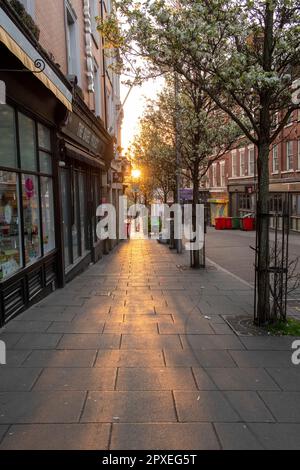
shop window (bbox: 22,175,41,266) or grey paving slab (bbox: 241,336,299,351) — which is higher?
shop window (bbox: 22,175,41,266)

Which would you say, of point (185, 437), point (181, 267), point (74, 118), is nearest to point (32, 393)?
point (185, 437)

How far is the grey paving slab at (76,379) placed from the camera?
13.4ft

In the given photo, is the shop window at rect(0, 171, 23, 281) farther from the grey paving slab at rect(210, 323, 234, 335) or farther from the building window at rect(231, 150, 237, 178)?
→ the building window at rect(231, 150, 237, 178)

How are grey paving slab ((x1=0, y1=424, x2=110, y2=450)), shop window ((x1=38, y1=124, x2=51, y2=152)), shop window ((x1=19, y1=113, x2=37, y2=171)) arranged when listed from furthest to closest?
shop window ((x1=38, y1=124, x2=51, y2=152)), shop window ((x1=19, y1=113, x2=37, y2=171)), grey paving slab ((x1=0, y1=424, x2=110, y2=450))

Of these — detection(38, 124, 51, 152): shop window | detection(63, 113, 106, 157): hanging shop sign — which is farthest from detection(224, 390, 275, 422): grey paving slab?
detection(63, 113, 106, 157): hanging shop sign

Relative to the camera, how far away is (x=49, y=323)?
623cm

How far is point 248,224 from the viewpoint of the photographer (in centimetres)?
3428

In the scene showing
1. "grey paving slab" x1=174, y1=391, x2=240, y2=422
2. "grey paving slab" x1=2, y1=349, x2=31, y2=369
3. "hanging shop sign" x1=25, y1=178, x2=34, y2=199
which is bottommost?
"grey paving slab" x1=174, y1=391, x2=240, y2=422

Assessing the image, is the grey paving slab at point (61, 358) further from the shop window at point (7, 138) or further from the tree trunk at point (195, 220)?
the tree trunk at point (195, 220)

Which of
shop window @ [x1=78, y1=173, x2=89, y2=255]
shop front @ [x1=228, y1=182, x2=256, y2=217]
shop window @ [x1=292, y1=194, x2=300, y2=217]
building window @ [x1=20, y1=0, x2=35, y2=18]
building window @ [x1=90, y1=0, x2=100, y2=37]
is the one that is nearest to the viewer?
building window @ [x1=20, y1=0, x2=35, y2=18]

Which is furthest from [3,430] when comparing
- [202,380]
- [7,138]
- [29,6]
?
[29,6]

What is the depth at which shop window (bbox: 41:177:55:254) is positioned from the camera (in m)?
8.32

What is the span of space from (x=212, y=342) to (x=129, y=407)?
202 cm

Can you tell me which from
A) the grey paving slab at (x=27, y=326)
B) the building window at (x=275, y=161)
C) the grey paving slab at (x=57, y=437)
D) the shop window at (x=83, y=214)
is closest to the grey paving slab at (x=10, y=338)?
the grey paving slab at (x=27, y=326)
